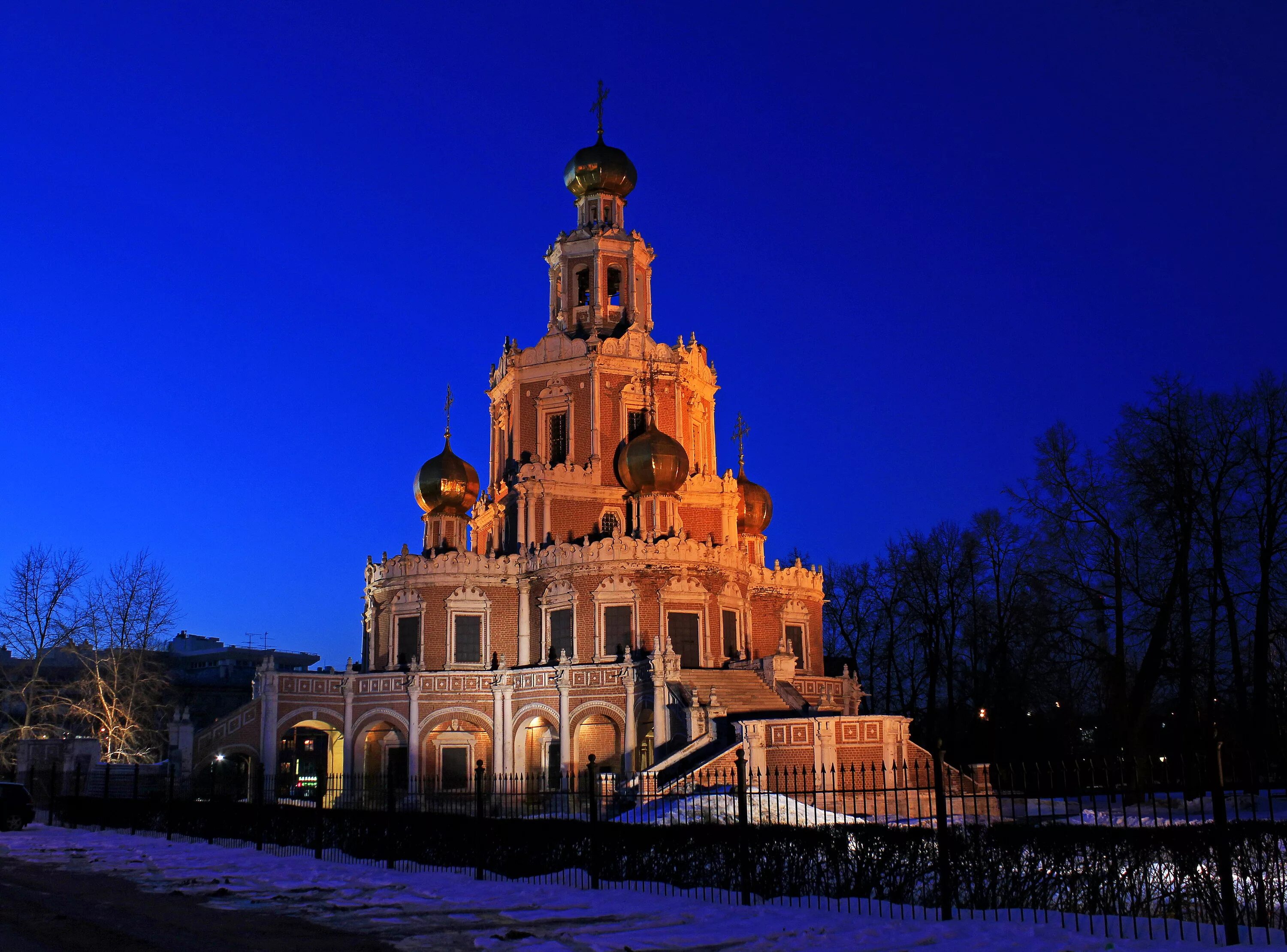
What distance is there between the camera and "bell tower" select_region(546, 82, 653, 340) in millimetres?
47594

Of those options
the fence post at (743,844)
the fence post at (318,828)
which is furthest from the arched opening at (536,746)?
the fence post at (743,844)

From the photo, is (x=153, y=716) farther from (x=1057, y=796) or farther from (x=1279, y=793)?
(x=1279, y=793)

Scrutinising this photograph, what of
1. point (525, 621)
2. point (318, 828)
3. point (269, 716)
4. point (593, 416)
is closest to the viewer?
point (318, 828)

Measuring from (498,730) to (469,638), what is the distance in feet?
12.9

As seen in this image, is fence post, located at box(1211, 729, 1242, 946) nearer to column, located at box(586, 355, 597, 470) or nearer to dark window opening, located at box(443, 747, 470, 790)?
dark window opening, located at box(443, 747, 470, 790)

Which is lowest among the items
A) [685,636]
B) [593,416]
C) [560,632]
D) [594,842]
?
[594,842]

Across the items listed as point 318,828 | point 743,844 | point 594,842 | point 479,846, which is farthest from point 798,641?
point 743,844

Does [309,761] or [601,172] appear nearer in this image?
[601,172]

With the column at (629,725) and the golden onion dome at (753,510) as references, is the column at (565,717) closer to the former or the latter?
the column at (629,725)

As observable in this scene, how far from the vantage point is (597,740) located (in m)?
38.7

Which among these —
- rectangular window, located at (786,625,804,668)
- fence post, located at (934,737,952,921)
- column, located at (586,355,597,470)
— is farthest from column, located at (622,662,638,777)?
fence post, located at (934,737,952,921)

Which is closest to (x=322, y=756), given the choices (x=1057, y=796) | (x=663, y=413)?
(x=663, y=413)

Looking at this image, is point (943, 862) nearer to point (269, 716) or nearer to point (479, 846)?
point (479, 846)

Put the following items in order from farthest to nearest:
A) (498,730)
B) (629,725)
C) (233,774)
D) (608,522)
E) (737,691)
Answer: (608,522)
(498,730)
(233,774)
(737,691)
(629,725)
